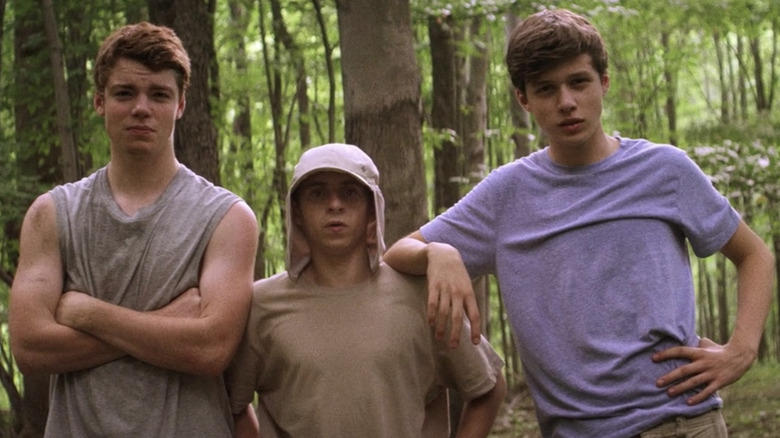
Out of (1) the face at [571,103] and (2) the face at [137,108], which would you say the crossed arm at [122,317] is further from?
(1) the face at [571,103]

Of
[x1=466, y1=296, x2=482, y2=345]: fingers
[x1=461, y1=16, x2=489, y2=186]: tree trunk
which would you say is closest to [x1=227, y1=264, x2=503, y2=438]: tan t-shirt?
[x1=466, y1=296, x2=482, y2=345]: fingers

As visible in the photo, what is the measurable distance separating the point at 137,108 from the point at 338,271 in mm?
836

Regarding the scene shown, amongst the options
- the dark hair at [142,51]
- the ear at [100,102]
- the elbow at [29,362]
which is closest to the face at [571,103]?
the dark hair at [142,51]

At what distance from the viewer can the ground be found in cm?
1050

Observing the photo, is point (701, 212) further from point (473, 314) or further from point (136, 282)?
→ point (136, 282)

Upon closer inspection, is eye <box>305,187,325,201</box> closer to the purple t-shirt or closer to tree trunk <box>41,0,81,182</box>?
the purple t-shirt

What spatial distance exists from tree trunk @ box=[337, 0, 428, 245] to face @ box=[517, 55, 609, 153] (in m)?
1.57

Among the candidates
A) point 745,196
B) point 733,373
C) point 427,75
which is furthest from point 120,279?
point 427,75

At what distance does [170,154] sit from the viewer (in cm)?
337

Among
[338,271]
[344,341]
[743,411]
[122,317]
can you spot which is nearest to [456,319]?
[344,341]

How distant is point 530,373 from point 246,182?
10673 millimetres

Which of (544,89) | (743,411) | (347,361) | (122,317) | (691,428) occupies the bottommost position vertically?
(743,411)

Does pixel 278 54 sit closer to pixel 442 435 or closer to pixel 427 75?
pixel 427 75

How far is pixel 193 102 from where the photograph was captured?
7.02 m
